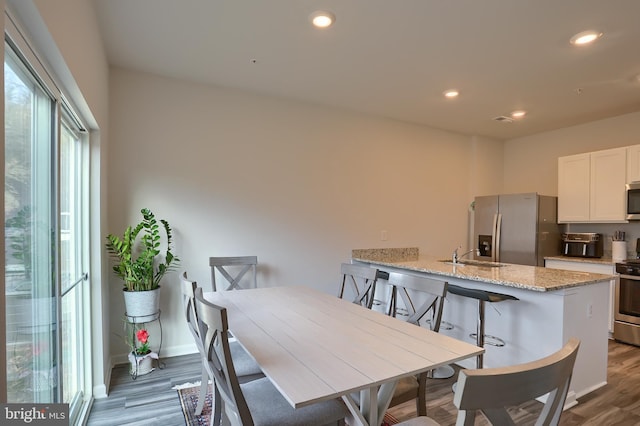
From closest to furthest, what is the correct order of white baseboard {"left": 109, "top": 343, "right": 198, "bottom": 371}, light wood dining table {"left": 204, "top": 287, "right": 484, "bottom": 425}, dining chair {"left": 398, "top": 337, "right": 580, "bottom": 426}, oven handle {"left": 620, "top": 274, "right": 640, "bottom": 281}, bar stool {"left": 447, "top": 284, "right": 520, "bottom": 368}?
1. dining chair {"left": 398, "top": 337, "right": 580, "bottom": 426}
2. light wood dining table {"left": 204, "top": 287, "right": 484, "bottom": 425}
3. bar stool {"left": 447, "top": 284, "right": 520, "bottom": 368}
4. white baseboard {"left": 109, "top": 343, "right": 198, "bottom": 371}
5. oven handle {"left": 620, "top": 274, "right": 640, "bottom": 281}

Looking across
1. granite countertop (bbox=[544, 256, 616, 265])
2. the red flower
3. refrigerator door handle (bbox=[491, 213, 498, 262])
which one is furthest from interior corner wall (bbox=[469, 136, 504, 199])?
the red flower

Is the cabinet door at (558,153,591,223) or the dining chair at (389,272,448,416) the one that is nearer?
the dining chair at (389,272,448,416)

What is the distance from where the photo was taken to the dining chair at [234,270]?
3404 mm

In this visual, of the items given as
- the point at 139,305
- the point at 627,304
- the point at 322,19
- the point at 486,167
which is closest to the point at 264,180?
the point at 139,305

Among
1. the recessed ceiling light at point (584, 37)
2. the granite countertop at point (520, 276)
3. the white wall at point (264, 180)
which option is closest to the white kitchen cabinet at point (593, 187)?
the white wall at point (264, 180)

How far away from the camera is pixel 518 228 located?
15.2 feet

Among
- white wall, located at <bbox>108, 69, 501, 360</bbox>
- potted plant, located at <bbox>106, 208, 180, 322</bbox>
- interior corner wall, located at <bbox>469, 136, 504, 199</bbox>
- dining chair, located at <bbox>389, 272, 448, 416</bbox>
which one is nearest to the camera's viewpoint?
dining chair, located at <bbox>389, 272, 448, 416</bbox>

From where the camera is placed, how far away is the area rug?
89.8 inches

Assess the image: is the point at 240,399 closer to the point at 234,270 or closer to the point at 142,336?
the point at 142,336

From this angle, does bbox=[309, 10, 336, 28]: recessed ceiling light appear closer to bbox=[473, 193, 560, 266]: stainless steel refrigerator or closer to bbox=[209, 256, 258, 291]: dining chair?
bbox=[209, 256, 258, 291]: dining chair

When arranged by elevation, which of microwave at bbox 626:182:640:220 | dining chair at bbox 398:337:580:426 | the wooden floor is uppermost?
microwave at bbox 626:182:640:220

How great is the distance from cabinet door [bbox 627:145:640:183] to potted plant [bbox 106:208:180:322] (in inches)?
201

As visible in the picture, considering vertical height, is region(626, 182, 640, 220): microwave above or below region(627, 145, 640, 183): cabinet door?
below

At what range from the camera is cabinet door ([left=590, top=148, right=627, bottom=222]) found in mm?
4113
